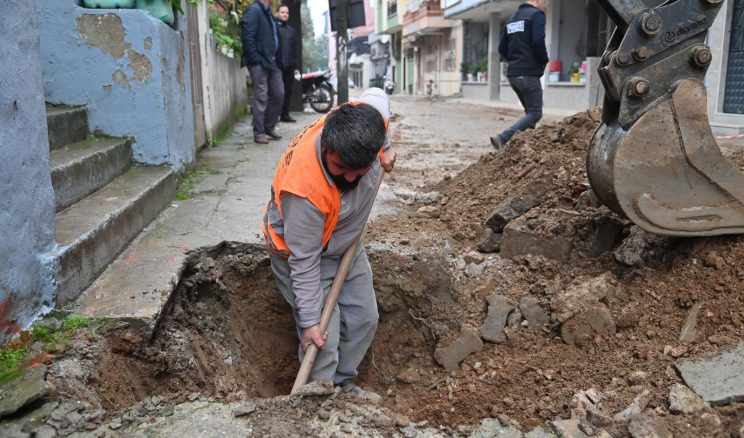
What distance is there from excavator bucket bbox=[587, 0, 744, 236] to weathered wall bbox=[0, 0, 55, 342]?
223cm

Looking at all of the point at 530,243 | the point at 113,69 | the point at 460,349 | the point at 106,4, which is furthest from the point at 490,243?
the point at 106,4

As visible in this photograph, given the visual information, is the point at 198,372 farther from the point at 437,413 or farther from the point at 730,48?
the point at 730,48

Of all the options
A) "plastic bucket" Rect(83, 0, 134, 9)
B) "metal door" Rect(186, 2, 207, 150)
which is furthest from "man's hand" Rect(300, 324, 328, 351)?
"metal door" Rect(186, 2, 207, 150)

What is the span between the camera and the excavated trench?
9.93 ft

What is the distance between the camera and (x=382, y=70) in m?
52.6

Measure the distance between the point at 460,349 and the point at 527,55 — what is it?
4480 millimetres

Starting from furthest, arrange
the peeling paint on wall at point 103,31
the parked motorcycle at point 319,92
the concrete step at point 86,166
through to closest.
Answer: the parked motorcycle at point 319,92 → the peeling paint on wall at point 103,31 → the concrete step at point 86,166

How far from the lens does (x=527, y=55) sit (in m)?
6.66

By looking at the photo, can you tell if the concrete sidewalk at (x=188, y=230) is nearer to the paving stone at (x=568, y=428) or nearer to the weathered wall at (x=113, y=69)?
the weathered wall at (x=113, y=69)

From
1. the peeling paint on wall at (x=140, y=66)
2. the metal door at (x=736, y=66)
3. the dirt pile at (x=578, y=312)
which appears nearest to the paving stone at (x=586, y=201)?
the dirt pile at (x=578, y=312)

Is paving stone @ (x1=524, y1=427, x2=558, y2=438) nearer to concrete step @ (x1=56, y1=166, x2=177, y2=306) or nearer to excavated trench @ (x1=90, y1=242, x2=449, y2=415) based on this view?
excavated trench @ (x1=90, y1=242, x2=449, y2=415)

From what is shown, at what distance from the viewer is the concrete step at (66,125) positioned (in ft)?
12.1

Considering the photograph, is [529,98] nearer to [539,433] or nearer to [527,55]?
[527,55]

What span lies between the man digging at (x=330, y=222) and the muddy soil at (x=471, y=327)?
0.40m
